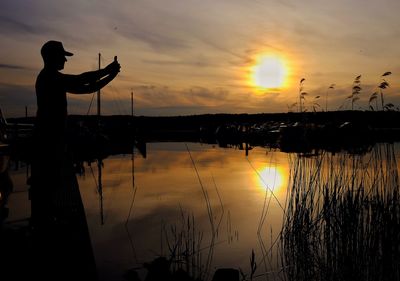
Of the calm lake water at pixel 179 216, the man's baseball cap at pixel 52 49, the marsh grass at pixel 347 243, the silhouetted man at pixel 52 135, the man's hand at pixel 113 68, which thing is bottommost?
the calm lake water at pixel 179 216

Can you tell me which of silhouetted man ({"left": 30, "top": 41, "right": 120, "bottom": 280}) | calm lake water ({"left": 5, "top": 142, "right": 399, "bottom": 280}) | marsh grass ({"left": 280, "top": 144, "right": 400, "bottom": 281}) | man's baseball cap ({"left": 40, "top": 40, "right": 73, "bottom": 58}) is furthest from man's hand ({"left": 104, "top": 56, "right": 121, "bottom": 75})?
marsh grass ({"left": 280, "top": 144, "right": 400, "bottom": 281})

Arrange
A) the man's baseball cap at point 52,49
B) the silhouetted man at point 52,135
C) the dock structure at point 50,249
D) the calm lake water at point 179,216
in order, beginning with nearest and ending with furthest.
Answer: the dock structure at point 50,249 < the silhouetted man at point 52,135 < the man's baseball cap at point 52,49 < the calm lake water at point 179,216

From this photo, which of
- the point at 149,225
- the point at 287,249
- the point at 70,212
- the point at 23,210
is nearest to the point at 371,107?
the point at 287,249

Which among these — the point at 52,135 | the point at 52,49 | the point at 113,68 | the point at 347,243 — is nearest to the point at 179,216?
the point at 347,243

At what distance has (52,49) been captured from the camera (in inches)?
239

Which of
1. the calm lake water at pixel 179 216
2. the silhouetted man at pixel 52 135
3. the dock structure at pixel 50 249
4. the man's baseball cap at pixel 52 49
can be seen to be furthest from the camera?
the calm lake water at pixel 179 216

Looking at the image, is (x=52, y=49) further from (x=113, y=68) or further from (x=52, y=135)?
(x=52, y=135)

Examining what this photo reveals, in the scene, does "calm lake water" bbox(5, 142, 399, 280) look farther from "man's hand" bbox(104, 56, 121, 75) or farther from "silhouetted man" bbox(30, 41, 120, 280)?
"man's hand" bbox(104, 56, 121, 75)

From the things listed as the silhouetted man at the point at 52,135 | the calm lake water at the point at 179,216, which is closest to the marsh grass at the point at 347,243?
the calm lake water at the point at 179,216

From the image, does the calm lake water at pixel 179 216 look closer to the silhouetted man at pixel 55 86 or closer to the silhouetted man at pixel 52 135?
the silhouetted man at pixel 52 135

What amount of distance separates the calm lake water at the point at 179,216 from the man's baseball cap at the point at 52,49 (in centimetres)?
267

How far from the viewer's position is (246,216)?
33.3ft

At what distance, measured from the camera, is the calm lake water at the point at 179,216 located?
283 inches

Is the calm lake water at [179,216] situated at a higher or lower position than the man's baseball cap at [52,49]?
lower
